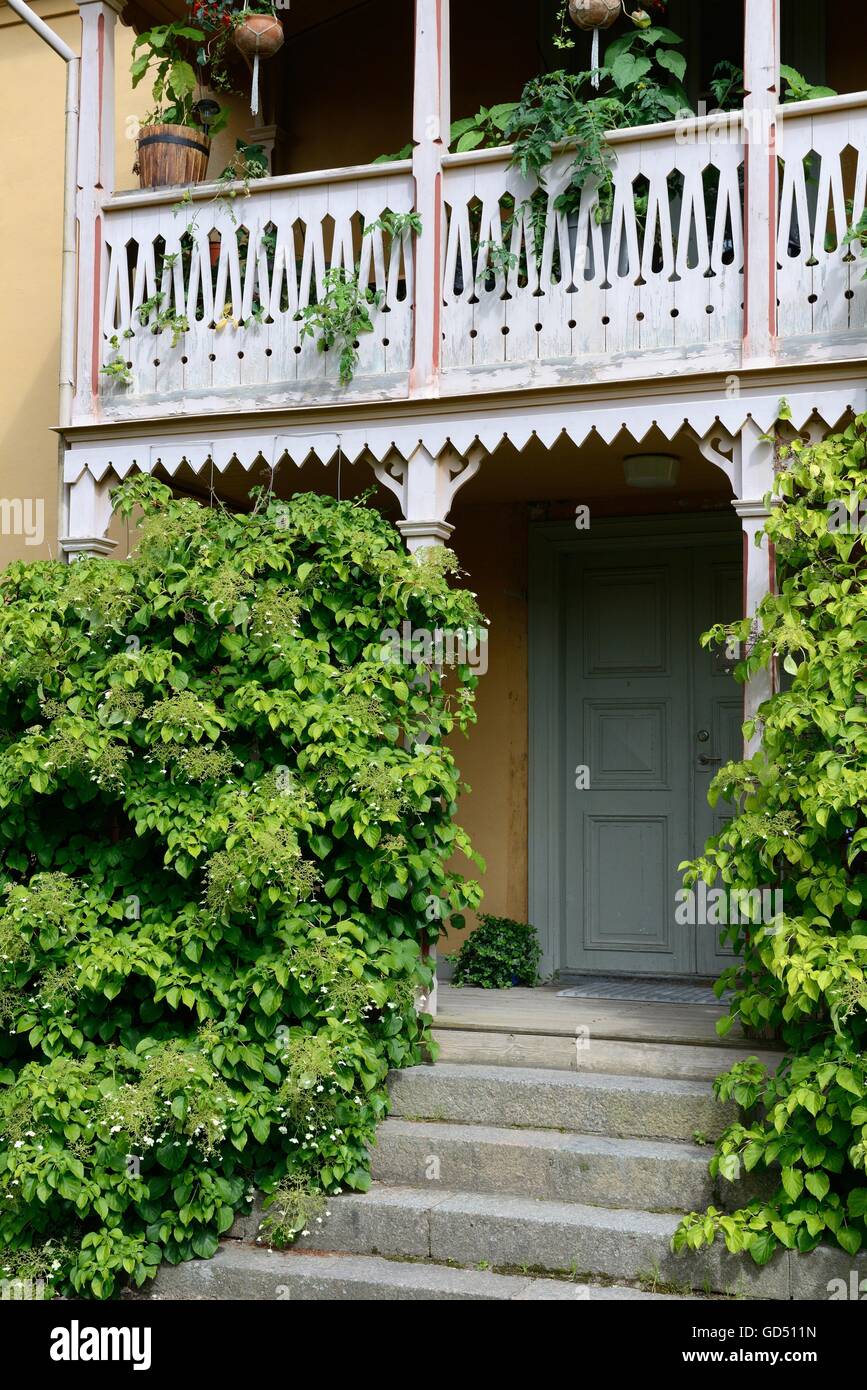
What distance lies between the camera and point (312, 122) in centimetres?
918

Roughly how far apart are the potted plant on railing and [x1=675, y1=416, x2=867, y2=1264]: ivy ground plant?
3.88 meters

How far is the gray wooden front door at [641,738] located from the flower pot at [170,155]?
3094 mm

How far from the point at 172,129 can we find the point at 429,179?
1754 mm

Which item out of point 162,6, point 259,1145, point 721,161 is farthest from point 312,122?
point 259,1145

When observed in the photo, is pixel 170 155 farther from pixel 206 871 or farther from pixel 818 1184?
pixel 818 1184

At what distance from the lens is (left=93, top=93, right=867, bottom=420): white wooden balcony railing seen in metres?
6.31

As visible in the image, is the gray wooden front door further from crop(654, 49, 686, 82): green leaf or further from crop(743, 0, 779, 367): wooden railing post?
crop(654, 49, 686, 82): green leaf

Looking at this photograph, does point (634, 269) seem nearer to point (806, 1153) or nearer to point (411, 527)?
point (411, 527)

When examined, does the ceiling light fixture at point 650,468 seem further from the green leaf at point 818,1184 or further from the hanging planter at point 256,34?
the green leaf at point 818,1184

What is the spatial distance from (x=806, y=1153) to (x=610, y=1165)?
0.86 metres

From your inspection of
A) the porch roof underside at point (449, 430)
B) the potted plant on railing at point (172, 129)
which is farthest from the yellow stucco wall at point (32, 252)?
the porch roof underside at point (449, 430)

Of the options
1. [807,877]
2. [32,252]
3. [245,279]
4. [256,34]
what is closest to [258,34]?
[256,34]

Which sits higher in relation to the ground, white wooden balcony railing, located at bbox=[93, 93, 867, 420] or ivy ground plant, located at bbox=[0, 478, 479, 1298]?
white wooden balcony railing, located at bbox=[93, 93, 867, 420]

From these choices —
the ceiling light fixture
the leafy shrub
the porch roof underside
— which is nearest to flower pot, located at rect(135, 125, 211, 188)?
the porch roof underside
